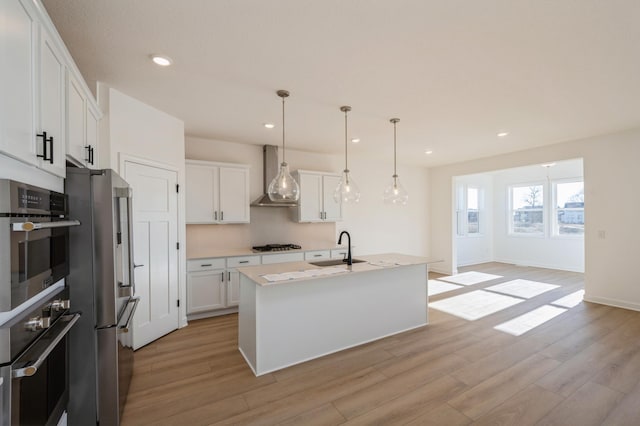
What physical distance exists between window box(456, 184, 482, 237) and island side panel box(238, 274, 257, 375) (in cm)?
677

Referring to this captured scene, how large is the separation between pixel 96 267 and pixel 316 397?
1.82 meters

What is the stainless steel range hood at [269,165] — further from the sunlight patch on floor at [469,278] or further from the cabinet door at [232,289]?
the sunlight patch on floor at [469,278]

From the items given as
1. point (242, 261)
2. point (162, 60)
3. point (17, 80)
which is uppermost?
point (162, 60)

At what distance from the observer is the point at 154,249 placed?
10.4 ft

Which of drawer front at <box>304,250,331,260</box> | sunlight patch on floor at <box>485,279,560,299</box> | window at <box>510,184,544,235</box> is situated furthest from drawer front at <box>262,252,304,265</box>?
window at <box>510,184,544,235</box>

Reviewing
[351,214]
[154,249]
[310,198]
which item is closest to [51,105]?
[154,249]

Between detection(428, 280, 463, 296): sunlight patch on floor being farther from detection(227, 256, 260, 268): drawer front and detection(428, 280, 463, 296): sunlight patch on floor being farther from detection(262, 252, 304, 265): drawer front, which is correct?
detection(227, 256, 260, 268): drawer front

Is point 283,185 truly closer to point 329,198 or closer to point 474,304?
point 329,198

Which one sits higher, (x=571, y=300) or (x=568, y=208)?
(x=568, y=208)

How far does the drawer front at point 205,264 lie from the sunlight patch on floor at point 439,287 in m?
3.61

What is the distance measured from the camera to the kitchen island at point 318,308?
2596 millimetres

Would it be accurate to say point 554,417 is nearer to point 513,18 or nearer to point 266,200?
point 513,18

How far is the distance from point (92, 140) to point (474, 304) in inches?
205

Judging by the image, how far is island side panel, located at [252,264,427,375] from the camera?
8.57 feet
